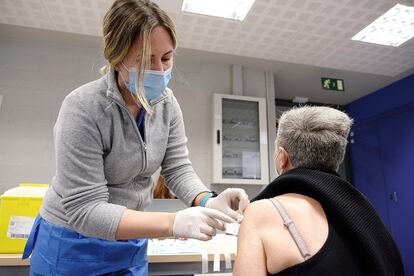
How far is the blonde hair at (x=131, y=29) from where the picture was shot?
2.77ft

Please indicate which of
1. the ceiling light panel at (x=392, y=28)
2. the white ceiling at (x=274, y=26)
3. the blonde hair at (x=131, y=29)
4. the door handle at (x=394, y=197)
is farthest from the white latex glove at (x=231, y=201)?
the door handle at (x=394, y=197)

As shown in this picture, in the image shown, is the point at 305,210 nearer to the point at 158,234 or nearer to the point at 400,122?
the point at 158,234

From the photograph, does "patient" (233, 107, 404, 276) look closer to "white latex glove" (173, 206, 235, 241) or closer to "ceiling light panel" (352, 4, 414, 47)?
"white latex glove" (173, 206, 235, 241)

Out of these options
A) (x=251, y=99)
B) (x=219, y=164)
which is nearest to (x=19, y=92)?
(x=219, y=164)

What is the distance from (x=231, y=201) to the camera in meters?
0.98

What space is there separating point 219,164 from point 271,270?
2504mm

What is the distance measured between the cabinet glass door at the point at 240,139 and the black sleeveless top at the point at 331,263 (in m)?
2.60

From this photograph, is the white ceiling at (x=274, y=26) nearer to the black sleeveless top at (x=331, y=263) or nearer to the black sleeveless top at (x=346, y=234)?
the black sleeveless top at (x=346, y=234)

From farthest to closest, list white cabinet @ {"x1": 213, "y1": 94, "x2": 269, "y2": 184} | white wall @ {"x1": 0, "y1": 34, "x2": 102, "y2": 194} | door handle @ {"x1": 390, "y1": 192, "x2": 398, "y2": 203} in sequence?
door handle @ {"x1": 390, "y1": 192, "x2": 398, "y2": 203}
white cabinet @ {"x1": 213, "y1": 94, "x2": 269, "y2": 184}
white wall @ {"x1": 0, "y1": 34, "x2": 102, "y2": 194}

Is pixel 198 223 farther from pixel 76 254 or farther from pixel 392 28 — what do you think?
pixel 392 28

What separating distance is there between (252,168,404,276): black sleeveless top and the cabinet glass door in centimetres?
255

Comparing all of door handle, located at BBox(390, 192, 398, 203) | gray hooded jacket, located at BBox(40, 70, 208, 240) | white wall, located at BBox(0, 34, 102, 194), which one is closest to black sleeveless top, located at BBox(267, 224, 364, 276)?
gray hooded jacket, located at BBox(40, 70, 208, 240)

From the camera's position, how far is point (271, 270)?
806mm

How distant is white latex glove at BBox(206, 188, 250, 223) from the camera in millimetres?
951
